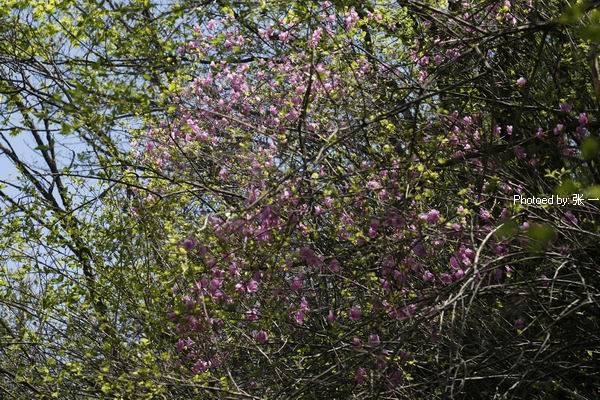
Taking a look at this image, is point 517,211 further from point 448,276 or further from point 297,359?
point 297,359

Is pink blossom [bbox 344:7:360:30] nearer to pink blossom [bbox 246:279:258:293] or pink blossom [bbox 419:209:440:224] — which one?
pink blossom [bbox 419:209:440:224]

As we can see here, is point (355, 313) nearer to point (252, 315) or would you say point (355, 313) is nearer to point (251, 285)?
point (251, 285)

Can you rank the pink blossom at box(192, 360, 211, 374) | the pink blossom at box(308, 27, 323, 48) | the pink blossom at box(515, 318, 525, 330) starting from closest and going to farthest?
the pink blossom at box(515, 318, 525, 330), the pink blossom at box(192, 360, 211, 374), the pink blossom at box(308, 27, 323, 48)

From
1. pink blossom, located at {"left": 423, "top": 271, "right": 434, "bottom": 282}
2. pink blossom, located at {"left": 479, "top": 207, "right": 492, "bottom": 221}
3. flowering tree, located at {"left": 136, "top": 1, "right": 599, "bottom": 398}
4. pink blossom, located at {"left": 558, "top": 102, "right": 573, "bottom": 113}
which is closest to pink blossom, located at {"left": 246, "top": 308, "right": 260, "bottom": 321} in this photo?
flowering tree, located at {"left": 136, "top": 1, "right": 599, "bottom": 398}

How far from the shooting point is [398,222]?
5273 millimetres

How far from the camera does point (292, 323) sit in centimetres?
611

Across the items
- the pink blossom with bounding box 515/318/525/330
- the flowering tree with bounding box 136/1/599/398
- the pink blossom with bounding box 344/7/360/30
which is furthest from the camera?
Answer: the pink blossom with bounding box 344/7/360/30

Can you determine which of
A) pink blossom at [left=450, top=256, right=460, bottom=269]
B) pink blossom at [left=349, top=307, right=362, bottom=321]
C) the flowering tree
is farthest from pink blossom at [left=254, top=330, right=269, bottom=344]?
pink blossom at [left=450, top=256, right=460, bottom=269]

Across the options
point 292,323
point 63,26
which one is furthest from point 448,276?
point 63,26

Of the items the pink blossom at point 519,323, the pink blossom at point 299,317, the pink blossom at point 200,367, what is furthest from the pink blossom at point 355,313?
the pink blossom at point 200,367

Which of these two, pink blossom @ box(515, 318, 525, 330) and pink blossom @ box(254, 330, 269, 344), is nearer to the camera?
pink blossom @ box(515, 318, 525, 330)

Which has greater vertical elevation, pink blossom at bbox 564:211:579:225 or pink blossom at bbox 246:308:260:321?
pink blossom at bbox 246:308:260:321

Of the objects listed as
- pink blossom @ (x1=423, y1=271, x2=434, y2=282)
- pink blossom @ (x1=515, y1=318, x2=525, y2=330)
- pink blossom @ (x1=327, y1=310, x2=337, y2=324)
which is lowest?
pink blossom @ (x1=515, y1=318, x2=525, y2=330)

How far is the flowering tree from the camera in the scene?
5.20 m
